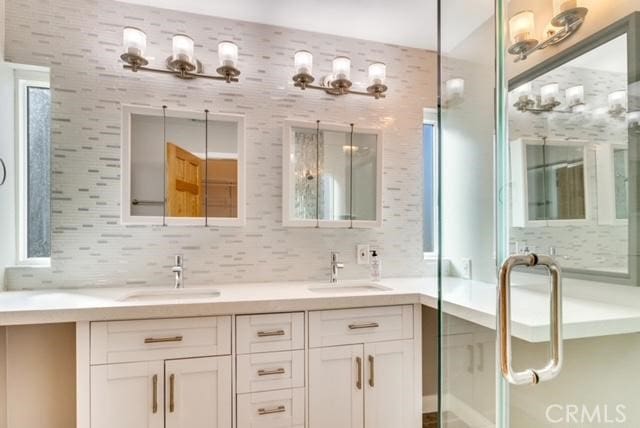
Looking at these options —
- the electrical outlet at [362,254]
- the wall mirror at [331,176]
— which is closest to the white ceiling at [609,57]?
the wall mirror at [331,176]

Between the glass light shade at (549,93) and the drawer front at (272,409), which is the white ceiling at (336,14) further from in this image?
the drawer front at (272,409)

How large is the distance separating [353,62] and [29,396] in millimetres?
2535

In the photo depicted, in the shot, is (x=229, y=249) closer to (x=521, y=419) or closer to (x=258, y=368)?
(x=258, y=368)

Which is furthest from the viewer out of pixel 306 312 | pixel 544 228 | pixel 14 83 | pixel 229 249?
pixel 229 249

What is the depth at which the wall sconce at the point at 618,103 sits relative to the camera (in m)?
1.19

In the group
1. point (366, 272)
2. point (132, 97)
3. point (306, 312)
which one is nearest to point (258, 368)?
point (306, 312)

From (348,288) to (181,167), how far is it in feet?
3.90

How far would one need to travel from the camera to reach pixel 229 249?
1.96 metres

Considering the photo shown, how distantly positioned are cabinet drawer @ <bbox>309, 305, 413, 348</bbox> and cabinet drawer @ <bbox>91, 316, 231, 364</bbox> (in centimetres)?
41

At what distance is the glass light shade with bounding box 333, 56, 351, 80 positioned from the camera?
2055 millimetres

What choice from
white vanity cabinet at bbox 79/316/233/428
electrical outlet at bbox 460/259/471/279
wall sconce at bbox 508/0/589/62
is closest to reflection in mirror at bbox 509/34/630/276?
wall sconce at bbox 508/0/589/62

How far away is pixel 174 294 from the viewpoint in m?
1.78

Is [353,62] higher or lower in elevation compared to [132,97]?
higher

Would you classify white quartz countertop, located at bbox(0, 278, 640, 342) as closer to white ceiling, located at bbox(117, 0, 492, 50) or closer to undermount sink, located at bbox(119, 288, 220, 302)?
undermount sink, located at bbox(119, 288, 220, 302)
